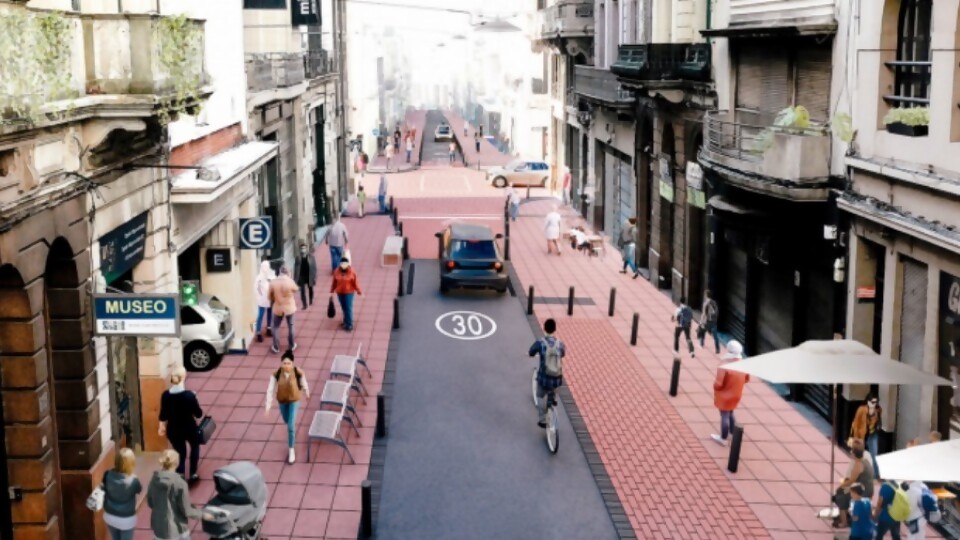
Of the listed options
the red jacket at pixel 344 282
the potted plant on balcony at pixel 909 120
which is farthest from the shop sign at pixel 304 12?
the potted plant on balcony at pixel 909 120

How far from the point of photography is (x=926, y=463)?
10.0 metres

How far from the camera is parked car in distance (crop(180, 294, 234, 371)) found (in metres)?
20.1

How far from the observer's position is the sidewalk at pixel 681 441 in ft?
46.3

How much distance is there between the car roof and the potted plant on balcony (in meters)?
13.7

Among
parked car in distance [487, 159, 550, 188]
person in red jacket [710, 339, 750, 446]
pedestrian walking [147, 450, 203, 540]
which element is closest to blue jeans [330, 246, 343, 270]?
person in red jacket [710, 339, 750, 446]

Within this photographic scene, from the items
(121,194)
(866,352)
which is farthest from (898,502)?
(121,194)

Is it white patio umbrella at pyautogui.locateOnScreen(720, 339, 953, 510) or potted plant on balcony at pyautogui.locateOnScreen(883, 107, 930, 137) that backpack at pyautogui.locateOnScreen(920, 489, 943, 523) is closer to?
white patio umbrella at pyautogui.locateOnScreen(720, 339, 953, 510)

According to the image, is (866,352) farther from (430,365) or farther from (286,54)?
(286,54)

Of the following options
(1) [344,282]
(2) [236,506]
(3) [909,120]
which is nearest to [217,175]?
(1) [344,282]

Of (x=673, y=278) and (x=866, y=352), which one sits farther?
(x=673, y=278)

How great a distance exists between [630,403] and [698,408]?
1.20 m

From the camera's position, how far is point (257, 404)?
18.6 metres

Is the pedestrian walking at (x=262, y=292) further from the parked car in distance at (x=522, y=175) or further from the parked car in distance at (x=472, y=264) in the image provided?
the parked car in distance at (x=522, y=175)

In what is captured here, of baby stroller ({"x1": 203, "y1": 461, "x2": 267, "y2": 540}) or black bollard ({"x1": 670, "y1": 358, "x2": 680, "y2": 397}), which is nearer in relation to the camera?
baby stroller ({"x1": 203, "y1": 461, "x2": 267, "y2": 540})
